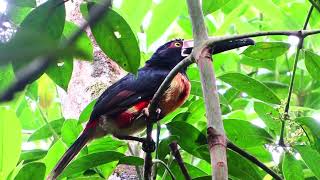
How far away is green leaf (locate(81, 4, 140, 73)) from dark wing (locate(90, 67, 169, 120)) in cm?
91

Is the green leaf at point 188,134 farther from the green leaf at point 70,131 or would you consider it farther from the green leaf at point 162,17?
the green leaf at point 162,17

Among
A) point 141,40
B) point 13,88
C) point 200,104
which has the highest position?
point 141,40

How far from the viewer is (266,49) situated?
179 cm

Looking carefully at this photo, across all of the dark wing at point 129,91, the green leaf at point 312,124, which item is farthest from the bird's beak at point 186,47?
the green leaf at point 312,124

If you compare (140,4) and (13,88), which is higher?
(140,4)

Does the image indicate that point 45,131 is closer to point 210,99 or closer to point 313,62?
point 313,62

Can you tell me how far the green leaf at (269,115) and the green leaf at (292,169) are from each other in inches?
9.8

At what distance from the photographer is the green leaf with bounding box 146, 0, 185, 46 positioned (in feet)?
8.38

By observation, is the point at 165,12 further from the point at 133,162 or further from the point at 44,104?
the point at 133,162

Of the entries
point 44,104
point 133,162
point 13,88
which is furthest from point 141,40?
point 13,88

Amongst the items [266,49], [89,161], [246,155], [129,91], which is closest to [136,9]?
[129,91]

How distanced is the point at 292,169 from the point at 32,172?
834 mm

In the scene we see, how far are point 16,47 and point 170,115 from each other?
200 cm

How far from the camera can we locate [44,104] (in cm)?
248
